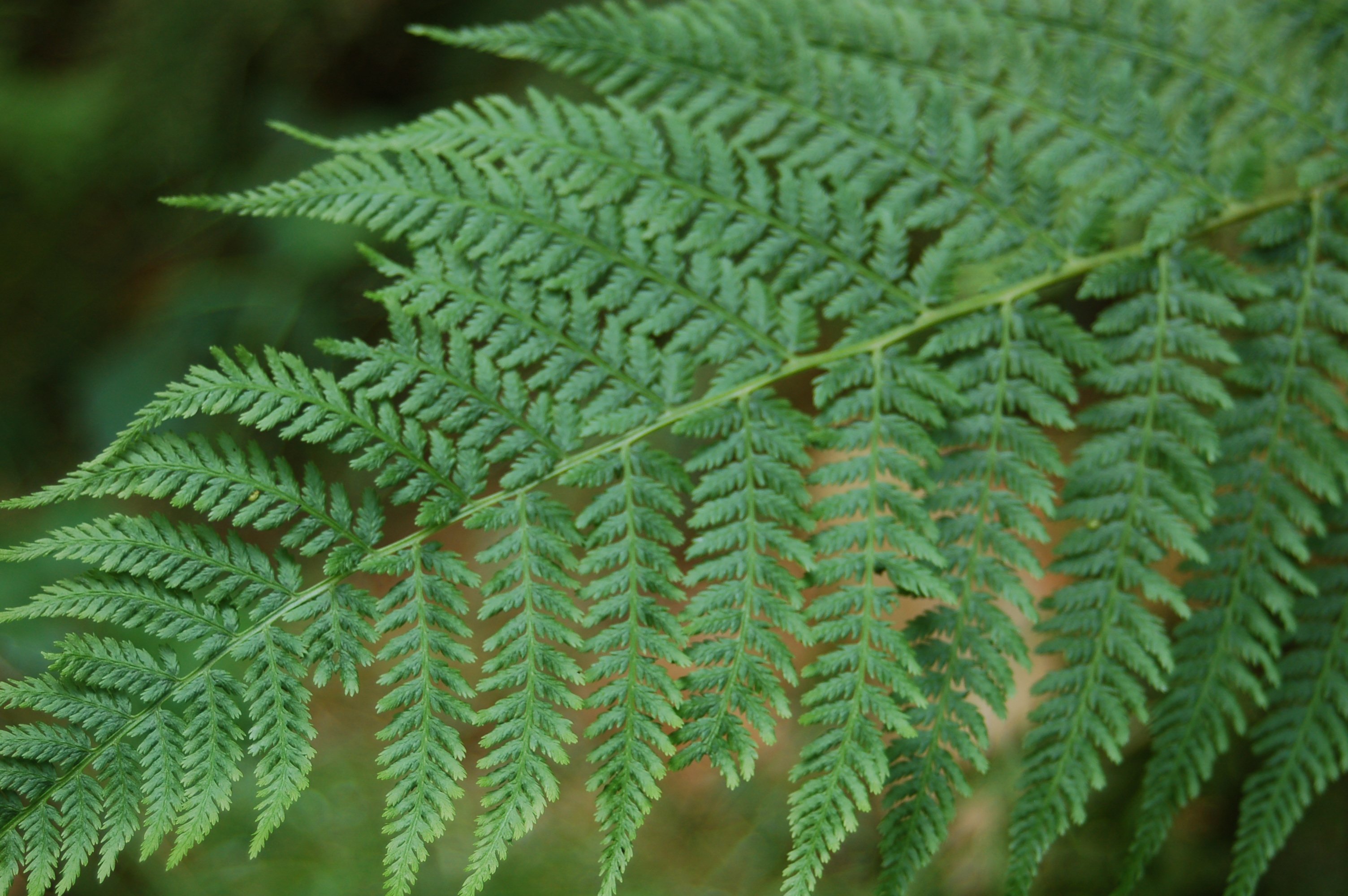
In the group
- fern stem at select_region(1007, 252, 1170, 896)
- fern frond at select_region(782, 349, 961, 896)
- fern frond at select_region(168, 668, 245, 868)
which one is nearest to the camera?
fern frond at select_region(168, 668, 245, 868)

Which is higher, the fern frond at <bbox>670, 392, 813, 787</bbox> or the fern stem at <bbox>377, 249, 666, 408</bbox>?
the fern stem at <bbox>377, 249, 666, 408</bbox>

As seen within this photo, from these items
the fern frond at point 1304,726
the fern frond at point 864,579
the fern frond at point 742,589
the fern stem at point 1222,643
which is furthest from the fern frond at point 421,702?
the fern frond at point 1304,726

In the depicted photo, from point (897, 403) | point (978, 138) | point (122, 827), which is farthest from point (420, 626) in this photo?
point (978, 138)

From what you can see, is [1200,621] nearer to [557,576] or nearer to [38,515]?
[557,576]

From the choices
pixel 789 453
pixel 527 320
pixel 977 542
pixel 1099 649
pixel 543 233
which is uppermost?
pixel 543 233

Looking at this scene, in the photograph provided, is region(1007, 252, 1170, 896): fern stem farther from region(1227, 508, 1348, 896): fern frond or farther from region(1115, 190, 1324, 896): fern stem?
region(1227, 508, 1348, 896): fern frond

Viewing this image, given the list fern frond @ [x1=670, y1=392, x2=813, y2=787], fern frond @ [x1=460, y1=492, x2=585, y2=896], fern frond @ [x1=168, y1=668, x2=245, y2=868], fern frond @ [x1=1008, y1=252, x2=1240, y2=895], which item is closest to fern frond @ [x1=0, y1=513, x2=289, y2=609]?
fern frond @ [x1=168, y1=668, x2=245, y2=868]

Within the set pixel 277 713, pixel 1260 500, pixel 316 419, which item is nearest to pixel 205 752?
pixel 277 713

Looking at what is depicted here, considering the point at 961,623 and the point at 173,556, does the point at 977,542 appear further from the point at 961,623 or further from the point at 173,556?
the point at 173,556
